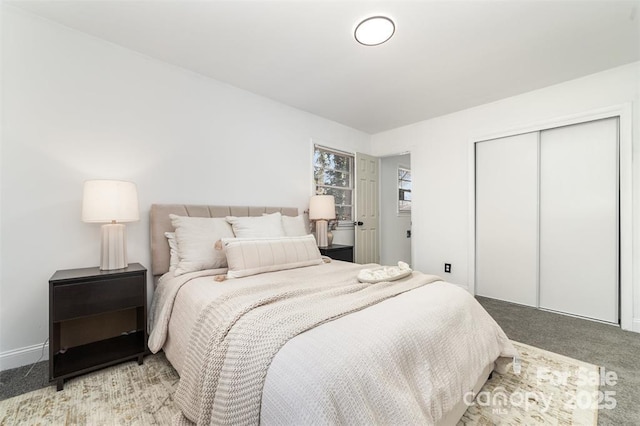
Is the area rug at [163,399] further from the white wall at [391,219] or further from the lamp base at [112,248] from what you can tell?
the white wall at [391,219]

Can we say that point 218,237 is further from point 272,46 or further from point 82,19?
point 82,19

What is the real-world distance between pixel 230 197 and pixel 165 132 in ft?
2.80

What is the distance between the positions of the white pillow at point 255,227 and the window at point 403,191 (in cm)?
331

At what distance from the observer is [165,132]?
252 centimetres

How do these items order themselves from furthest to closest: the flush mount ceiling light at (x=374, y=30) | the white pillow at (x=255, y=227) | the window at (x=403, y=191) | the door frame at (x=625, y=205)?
the window at (x=403, y=191) < the door frame at (x=625, y=205) < the white pillow at (x=255, y=227) < the flush mount ceiling light at (x=374, y=30)

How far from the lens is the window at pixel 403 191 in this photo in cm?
527

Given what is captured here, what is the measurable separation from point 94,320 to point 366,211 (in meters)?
3.51

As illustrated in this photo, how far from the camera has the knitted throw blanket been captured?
37.7 inches

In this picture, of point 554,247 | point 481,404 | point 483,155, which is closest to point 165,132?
point 481,404

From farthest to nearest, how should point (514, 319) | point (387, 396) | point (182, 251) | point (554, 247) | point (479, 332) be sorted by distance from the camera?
point (554, 247)
point (514, 319)
point (182, 251)
point (479, 332)
point (387, 396)

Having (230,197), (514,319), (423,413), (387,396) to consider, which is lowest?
(514,319)

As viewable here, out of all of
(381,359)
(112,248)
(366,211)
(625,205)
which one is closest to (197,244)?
(112,248)

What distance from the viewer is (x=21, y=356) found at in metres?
1.89

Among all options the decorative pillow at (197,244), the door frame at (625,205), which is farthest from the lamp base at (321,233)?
the door frame at (625,205)
